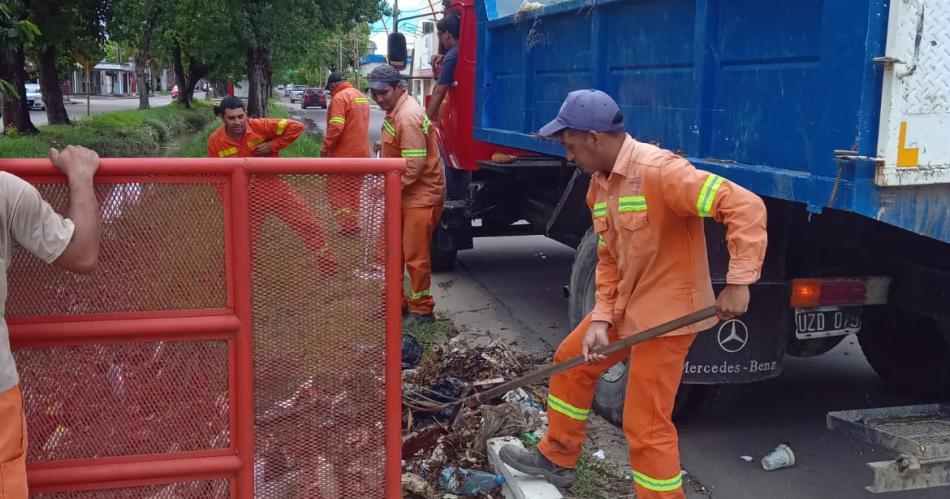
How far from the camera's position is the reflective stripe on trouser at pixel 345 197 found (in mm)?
2713

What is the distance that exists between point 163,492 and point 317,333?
0.65m

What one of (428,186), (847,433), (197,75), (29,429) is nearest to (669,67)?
(847,433)

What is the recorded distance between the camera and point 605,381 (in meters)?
4.86

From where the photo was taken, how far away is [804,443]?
4.65 meters

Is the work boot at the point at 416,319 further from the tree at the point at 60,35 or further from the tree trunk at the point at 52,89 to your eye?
the tree trunk at the point at 52,89

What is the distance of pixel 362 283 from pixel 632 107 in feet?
7.59

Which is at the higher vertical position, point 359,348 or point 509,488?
point 359,348

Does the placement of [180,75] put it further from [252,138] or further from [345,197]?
[345,197]

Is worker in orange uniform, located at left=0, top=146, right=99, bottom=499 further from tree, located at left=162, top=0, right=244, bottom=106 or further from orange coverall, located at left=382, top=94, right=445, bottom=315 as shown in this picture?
tree, located at left=162, top=0, right=244, bottom=106

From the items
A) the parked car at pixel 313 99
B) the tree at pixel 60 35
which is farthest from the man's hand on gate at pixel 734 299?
the parked car at pixel 313 99

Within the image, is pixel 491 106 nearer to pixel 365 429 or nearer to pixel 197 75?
pixel 365 429

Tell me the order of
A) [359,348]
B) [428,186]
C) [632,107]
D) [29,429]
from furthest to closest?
[428,186] → [632,107] → [359,348] → [29,429]

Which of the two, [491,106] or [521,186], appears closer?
[491,106]

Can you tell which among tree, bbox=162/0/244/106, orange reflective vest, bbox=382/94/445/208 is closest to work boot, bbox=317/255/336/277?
orange reflective vest, bbox=382/94/445/208
